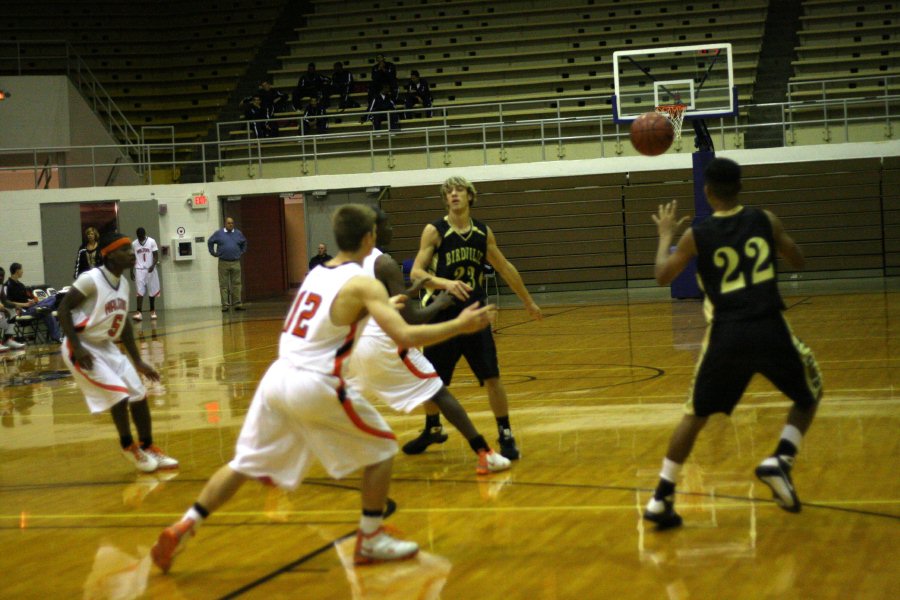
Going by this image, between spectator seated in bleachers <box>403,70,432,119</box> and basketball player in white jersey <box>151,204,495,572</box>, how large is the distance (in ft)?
61.0

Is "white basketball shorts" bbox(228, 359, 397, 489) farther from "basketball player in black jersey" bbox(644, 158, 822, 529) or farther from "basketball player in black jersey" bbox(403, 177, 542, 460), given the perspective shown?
"basketball player in black jersey" bbox(403, 177, 542, 460)

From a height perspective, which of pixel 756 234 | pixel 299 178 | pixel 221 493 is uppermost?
pixel 299 178

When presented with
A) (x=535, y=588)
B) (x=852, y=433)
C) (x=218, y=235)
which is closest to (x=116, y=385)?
(x=535, y=588)

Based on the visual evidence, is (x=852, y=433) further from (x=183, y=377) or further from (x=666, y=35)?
(x=666, y=35)

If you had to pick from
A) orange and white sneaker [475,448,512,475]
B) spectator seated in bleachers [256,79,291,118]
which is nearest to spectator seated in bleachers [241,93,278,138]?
spectator seated in bleachers [256,79,291,118]

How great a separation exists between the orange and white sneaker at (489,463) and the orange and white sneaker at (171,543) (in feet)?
6.52

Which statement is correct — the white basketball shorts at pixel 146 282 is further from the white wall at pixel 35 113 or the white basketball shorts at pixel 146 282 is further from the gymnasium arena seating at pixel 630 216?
the gymnasium arena seating at pixel 630 216

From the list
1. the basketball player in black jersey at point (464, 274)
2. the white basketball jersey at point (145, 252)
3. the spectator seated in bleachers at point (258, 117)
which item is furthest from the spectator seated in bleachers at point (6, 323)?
the basketball player in black jersey at point (464, 274)

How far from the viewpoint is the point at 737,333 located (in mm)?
4258

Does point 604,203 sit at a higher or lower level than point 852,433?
higher

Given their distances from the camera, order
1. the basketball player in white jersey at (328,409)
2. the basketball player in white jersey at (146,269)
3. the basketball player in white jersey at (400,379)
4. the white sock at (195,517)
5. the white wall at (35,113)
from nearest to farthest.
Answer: the basketball player in white jersey at (328,409), the white sock at (195,517), the basketball player in white jersey at (400,379), the basketball player in white jersey at (146,269), the white wall at (35,113)

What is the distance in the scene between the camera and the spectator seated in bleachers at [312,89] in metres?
23.1

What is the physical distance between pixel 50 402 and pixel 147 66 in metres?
17.9

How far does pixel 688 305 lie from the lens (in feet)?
52.7
